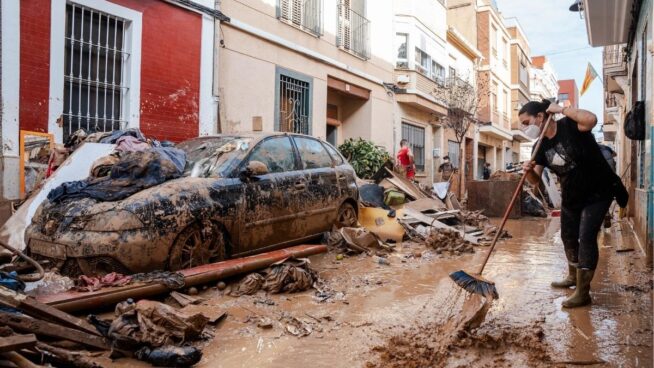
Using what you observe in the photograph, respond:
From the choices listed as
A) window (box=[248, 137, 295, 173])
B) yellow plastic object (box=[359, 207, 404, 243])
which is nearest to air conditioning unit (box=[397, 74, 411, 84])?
yellow plastic object (box=[359, 207, 404, 243])

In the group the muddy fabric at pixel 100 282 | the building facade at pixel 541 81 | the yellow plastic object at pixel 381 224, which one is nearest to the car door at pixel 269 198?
the muddy fabric at pixel 100 282

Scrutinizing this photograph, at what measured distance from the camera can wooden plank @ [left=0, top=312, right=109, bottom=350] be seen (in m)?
2.55

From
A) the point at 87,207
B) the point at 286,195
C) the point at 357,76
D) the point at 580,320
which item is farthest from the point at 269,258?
the point at 357,76

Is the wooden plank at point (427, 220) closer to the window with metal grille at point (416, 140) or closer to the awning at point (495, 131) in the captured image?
the window with metal grille at point (416, 140)

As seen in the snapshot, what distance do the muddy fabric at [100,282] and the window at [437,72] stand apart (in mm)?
17888

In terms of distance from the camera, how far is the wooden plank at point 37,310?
8.86ft

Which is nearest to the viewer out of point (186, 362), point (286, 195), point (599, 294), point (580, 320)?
point (186, 362)

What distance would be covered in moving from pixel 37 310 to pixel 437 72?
19752mm

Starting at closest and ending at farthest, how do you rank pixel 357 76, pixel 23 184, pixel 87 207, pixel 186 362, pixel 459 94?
1. pixel 186 362
2. pixel 87 207
3. pixel 23 184
4. pixel 357 76
5. pixel 459 94

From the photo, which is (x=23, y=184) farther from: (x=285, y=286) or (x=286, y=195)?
(x=285, y=286)

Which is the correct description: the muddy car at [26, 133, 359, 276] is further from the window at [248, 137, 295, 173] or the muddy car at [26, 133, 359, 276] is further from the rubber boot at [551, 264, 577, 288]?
the rubber boot at [551, 264, 577, 288]

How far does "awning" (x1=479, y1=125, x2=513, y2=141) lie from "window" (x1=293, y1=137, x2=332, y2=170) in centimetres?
2179

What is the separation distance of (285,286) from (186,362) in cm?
164

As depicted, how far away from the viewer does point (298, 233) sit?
5824 mm
